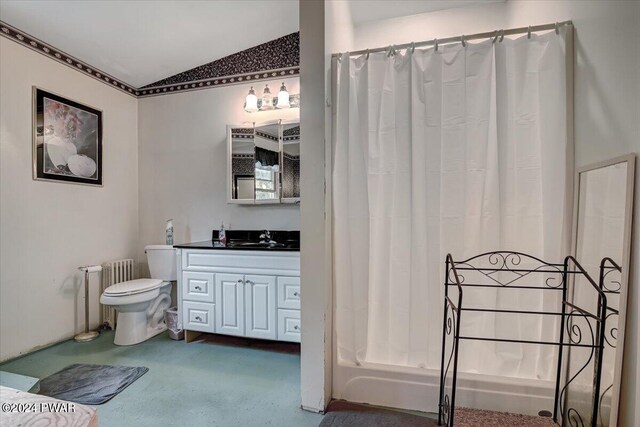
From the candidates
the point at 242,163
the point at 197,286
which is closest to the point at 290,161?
the point at 242,163

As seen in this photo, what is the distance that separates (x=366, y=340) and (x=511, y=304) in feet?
2.63

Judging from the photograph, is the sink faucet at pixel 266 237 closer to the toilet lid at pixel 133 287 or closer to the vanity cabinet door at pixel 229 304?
the vanity cabinet door at pixel 229 304

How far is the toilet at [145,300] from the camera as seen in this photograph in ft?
8.20

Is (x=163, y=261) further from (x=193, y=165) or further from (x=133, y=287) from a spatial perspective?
(x=193, y=165)

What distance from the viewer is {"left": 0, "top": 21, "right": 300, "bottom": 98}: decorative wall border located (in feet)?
7.63

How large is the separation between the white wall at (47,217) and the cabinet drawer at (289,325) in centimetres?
186

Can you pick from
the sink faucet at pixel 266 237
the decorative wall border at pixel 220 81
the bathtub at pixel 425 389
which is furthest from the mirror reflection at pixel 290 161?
the bathtub at pixel 425 389

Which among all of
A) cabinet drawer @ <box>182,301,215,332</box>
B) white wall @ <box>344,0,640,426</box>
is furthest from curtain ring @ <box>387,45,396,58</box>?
cabinet drawer @ <box>182,301,215,332</box>

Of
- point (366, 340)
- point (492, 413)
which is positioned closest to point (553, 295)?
point (492, 413)

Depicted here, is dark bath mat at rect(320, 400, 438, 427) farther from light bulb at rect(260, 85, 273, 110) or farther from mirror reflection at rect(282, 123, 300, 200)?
light bulb at rect(260, 85, 273, 110)

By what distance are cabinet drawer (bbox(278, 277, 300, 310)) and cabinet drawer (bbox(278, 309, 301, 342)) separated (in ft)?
0.15

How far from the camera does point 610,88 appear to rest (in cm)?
129

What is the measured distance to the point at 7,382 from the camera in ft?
6.35

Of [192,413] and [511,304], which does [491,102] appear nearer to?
[511,304]
